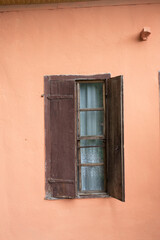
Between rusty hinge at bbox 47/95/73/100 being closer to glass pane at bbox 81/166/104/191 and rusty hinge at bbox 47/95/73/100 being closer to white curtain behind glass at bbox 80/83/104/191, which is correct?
white curtain behind glass at bbox 80/83/104/191

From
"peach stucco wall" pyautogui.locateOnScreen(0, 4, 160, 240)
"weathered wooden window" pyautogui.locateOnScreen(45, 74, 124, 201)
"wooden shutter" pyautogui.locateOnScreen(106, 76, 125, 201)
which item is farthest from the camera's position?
"peach stucco wall" pyautogui.locateOnScreen(0, 4, 160, 240)

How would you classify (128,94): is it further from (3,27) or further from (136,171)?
(3,27)

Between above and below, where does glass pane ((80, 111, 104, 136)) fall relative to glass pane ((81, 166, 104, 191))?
above

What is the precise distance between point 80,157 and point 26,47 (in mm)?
1698

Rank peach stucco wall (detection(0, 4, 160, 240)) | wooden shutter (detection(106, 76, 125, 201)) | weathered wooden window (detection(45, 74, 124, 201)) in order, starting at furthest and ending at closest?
peach stucco wall (detection(0, 4, 160, 240)) → weathered wooden window (detection(45, 74, 124, 201)) → wooden shutter (detection(106, 76, 125, 201))

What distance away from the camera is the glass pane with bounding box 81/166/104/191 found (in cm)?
312

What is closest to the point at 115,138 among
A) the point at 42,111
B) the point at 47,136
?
the point at 47,136

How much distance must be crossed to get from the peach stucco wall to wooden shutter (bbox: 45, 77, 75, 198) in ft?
0.36

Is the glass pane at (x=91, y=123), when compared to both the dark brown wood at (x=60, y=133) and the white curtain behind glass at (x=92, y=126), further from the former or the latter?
the dark brown wood at (x=60, y=133)

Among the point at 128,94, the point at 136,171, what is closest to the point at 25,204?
the point at 136,171

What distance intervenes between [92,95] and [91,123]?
0.40 meters

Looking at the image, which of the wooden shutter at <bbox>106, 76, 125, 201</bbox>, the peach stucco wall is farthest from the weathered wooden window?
→ the peach stucco wall

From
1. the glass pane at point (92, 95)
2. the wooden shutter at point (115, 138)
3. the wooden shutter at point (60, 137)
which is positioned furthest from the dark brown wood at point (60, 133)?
the wooden shutter at point (115, 138)

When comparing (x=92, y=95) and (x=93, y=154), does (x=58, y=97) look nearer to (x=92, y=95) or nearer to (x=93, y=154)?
(x=92, y=95)
